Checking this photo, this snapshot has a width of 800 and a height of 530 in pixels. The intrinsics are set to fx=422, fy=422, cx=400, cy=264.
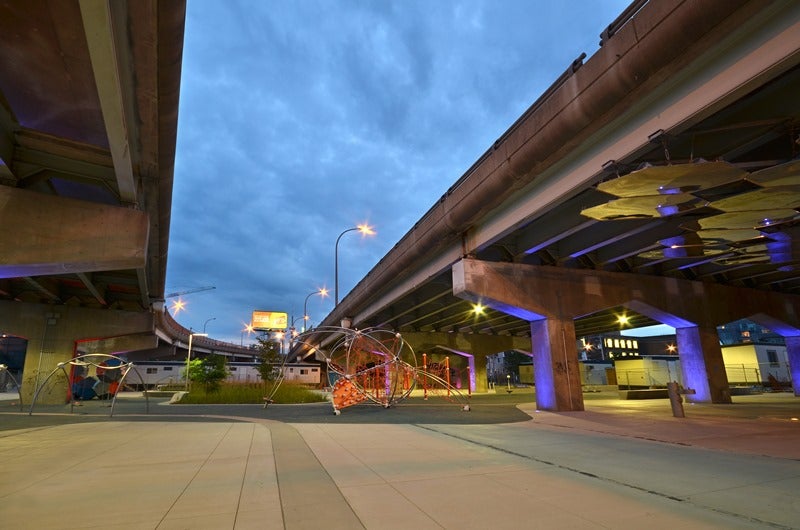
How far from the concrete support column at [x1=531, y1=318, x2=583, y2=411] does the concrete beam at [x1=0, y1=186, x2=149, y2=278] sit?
1621 centimetres

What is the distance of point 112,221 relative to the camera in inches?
489

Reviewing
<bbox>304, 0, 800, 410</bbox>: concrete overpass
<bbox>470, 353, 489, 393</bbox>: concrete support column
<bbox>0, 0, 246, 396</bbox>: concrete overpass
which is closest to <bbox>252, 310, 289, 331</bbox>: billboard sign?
<bbox>470, 353, 489, 393</bbox>: concrete support column

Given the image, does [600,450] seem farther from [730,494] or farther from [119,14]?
[119,14]

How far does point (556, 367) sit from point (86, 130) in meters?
18.6

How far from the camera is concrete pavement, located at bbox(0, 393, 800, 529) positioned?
443 cm

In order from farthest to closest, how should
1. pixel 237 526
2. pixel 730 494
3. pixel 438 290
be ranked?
pixel 438 290, pixel 730 494, pixel 237 526

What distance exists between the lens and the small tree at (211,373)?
2956 centimetres

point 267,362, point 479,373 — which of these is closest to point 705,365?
point 479,373

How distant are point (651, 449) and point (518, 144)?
322 inches

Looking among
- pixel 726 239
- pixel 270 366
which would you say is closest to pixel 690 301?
pixel 726 239

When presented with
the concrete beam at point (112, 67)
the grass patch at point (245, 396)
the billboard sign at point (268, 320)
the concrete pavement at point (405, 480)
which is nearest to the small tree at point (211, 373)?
the grass patch at point (245, 396)

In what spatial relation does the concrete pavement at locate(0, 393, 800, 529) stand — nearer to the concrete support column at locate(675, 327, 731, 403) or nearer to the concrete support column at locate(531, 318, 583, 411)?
the concrete support column at locate(531, 318, 583, 411)

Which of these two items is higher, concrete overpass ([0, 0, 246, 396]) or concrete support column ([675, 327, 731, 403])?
concrete overpass ([0, 0, 246, 396])

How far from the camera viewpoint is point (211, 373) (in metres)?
30.8
